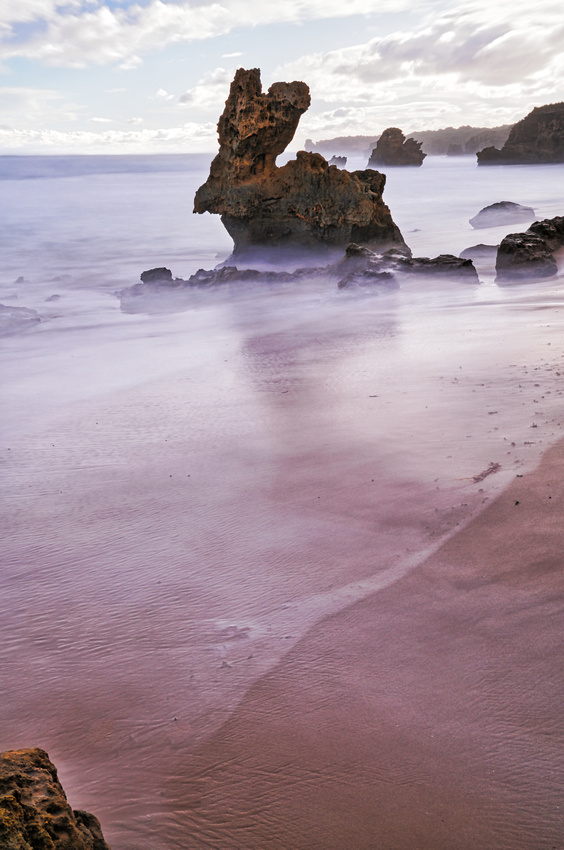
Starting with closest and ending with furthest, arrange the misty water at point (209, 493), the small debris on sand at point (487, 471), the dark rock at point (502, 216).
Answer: the misty water at point (209, 493) < the small debris on sand at point (487, 471) < the dark rock at point (502, 216)

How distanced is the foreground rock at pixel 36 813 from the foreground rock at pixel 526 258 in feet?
40.5

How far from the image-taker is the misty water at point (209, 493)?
2.45m

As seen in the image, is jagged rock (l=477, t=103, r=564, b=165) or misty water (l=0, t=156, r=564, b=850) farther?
jagged rock (l=477, t=103, r=564, b=165)

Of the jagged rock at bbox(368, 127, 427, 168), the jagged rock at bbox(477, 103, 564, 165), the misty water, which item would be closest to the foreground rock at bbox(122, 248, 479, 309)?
the misty water

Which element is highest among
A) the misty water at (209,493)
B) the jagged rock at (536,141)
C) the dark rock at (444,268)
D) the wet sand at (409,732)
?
the jagged rock at (536,141)

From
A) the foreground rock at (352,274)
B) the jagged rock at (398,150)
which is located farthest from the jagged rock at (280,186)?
the jagged rock at (398,150)

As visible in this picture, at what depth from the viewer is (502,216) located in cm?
2433

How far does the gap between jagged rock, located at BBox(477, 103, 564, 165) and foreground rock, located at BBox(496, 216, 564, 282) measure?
58.9 metres

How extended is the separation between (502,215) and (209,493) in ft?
76.4

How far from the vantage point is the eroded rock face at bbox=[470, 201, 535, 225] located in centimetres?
2423

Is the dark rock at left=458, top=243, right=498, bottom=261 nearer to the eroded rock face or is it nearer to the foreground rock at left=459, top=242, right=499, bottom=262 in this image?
the foreground rock at left=459, top=242, right=499, bottom=262

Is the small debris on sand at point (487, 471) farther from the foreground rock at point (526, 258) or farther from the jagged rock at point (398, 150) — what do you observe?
the jagged rock at point (398, 150)

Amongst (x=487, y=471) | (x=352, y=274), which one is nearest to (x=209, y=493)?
(x=487, y=471)

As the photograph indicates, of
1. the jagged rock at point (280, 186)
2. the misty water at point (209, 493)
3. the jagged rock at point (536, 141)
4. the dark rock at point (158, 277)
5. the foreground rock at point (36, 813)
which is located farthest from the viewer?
the jagged rock at point (536, 141)
